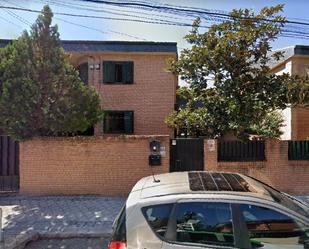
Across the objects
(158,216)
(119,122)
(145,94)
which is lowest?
(158,216)

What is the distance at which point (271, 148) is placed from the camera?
10.5m

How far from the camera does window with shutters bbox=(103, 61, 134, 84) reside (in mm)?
16125

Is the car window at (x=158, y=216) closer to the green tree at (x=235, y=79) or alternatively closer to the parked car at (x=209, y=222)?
the parked car at (x=209, y=222)

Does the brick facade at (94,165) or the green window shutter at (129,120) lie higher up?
the green window shutter at (129,120)

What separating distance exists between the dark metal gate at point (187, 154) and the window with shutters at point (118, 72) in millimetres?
6549

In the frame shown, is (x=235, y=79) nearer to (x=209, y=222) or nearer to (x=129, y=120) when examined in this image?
(x=129, y=120)

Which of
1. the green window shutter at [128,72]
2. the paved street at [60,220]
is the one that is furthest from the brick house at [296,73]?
the paved street at [60,220]

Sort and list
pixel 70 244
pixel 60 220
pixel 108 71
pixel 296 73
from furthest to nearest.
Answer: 1. pixel 108 71
2. pixel 296 73
3. pixel 60 220
4. pixel 70 244

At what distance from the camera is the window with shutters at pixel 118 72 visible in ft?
52.9

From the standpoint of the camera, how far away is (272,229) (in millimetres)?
3430

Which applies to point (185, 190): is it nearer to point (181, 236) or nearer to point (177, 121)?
point (181, 236)

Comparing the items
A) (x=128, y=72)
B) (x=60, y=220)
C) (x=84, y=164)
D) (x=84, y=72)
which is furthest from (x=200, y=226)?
(x=84, y=72)

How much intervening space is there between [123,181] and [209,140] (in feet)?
9.16

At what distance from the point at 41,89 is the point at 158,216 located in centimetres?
758
